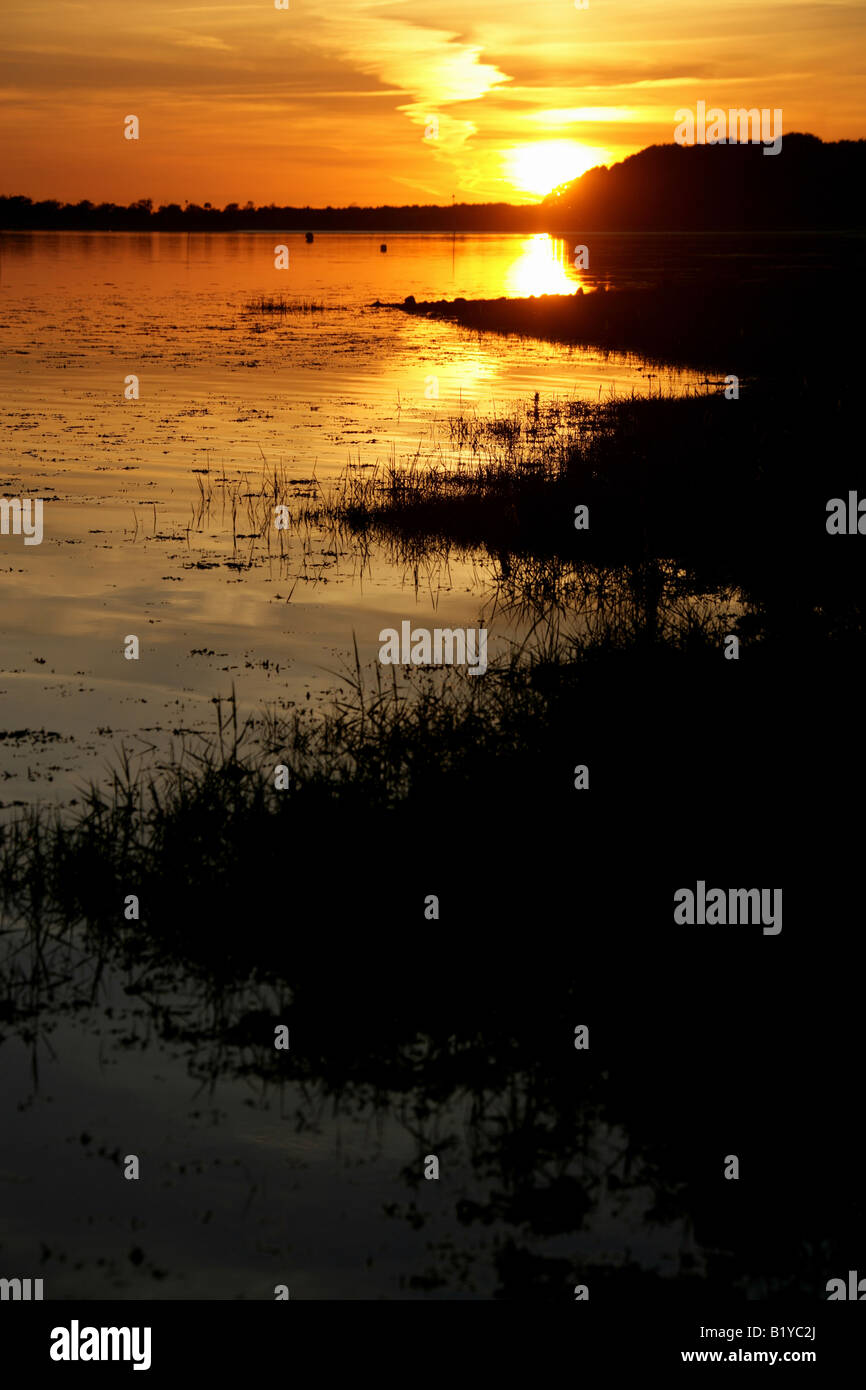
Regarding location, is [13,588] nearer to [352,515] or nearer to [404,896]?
[352,515]

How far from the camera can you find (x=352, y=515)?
20.7 m

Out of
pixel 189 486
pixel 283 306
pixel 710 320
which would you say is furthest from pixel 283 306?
pixel 189 486

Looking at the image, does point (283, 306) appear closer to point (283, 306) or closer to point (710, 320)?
point (283, 306)

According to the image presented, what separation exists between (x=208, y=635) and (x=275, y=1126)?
8.89 meters

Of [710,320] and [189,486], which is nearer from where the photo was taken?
[189,486]

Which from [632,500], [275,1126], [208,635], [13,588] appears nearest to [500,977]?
[275,1126]

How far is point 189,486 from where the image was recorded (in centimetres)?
2283

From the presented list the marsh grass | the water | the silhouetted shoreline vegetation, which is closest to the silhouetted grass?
the marsh grass

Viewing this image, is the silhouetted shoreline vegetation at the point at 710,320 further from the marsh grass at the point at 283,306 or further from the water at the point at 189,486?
the marsh grass at the point at 283,306

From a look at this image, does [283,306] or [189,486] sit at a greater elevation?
[283,306]

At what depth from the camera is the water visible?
12680mm

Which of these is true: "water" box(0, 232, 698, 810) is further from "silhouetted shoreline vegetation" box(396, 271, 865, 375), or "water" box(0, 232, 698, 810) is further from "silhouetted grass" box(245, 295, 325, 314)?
"silhouetted grass" box(245, 295, 325, 314)

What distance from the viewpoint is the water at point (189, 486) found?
41.6ft

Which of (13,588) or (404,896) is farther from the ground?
(13,588)
